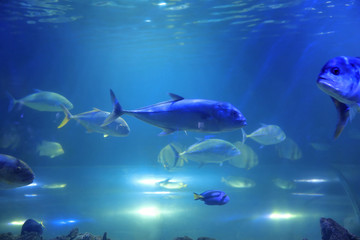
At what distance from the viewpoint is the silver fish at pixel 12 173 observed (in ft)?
10.3

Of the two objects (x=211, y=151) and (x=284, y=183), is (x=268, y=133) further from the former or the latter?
(x=211, y=151)

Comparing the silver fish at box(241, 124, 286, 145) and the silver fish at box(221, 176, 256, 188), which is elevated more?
the silver fish at box(241, 124, 286, 145)

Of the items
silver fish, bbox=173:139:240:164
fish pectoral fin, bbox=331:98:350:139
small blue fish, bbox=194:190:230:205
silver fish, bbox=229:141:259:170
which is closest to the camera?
fish pectoral fin, bbox=331:98:350:139

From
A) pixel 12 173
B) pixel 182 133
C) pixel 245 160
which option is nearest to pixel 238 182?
pixel 245 160

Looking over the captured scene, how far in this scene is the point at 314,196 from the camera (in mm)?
6754

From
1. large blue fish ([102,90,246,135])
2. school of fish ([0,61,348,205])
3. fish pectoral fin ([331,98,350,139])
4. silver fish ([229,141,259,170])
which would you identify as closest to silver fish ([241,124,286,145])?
school of fish ([0,61,348,205])

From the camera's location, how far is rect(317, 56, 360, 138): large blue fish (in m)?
1.54

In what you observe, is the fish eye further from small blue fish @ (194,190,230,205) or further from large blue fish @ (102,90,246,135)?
small blue fish @ (194,190,230,205)

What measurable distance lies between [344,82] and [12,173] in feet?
13.3

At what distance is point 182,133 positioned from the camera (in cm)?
1520

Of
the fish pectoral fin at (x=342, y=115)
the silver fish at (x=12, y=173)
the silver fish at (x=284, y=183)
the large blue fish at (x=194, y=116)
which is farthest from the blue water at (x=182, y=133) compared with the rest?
the fish pectoral fin at (x=342, y=115)

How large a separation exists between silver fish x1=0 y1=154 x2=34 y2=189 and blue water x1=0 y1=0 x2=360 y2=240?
2.05 metres

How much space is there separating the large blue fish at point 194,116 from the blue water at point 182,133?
9.42 ft

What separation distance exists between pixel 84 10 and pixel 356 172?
552 inches
